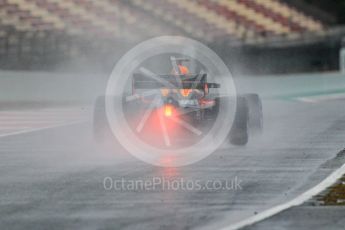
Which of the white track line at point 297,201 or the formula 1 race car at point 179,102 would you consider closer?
the white track line at point 297,201

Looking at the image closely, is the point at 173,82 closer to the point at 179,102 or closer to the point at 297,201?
the point at 179,102

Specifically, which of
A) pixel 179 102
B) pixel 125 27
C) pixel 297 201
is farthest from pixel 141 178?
pixel 125 27

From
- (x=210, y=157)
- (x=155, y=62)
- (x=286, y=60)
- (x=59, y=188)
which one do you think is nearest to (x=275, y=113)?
(x=155, y=62)

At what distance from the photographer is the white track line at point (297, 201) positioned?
848cm

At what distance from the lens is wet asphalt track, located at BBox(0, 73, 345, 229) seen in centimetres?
888

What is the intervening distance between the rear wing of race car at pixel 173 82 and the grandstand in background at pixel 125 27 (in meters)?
14.5

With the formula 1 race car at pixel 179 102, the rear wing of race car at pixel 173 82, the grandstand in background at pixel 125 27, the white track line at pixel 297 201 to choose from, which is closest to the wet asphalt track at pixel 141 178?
the white track line at pixel 297 201

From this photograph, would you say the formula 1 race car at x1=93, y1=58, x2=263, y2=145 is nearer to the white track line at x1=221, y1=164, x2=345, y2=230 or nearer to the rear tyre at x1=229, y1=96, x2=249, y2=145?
the rear tyre at x1=229, y1=96, x2=249, y2=145

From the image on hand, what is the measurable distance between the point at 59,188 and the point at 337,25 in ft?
119

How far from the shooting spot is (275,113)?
22.5m

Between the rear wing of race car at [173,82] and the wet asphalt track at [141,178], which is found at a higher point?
the rear wing of race car at [173,82]

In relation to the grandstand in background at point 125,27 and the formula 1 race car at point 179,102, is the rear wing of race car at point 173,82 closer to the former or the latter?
the formula 1 race car at point 179,102

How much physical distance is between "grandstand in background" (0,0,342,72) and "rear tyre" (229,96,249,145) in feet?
48.0

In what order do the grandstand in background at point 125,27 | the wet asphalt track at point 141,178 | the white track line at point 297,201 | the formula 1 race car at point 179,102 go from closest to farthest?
the white track line at point 297,201 → the wet asphalt track at point 141,178 → the formula 1 race car at point 179,102 → the grandstand in background at point 125,27
